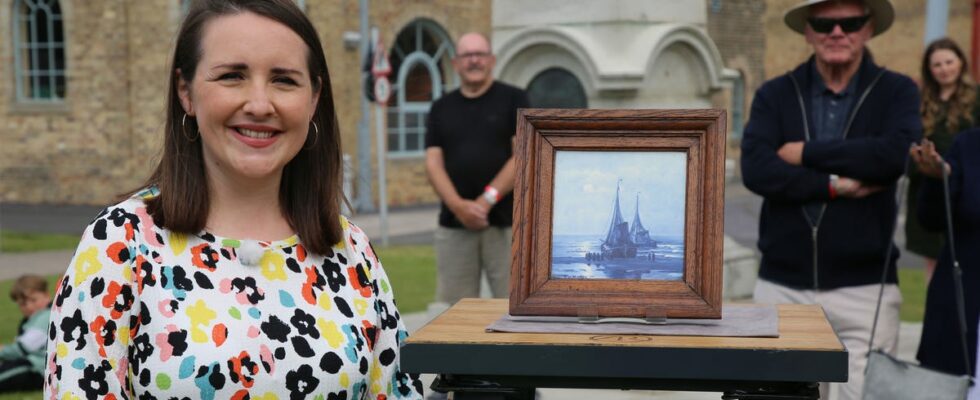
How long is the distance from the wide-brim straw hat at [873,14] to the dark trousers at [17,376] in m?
4.83

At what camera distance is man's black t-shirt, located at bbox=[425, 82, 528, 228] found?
6.91 m

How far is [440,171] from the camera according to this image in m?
7.04

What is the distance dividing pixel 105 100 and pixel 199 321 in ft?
73.3

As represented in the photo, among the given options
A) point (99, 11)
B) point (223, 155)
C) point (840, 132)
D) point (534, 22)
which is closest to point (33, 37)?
point (99, 11)

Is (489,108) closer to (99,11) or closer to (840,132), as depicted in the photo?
(840,132)

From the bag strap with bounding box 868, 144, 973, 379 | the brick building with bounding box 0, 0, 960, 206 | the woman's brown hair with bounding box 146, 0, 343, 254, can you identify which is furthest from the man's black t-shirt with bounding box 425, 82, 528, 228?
the brick building with bounding box 0, 0, 960, 206

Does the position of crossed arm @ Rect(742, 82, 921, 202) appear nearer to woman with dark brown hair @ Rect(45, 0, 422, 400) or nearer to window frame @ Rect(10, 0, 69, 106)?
woman with dark brown hair @ Rect(45, 0, 422, 400)

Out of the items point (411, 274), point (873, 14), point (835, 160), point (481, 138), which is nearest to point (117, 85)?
point (411, 274)

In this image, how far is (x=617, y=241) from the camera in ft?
8.30

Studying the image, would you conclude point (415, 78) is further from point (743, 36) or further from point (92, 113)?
point (743, 36)

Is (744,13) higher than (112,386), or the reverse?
(744,13)

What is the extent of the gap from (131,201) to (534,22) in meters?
5.11

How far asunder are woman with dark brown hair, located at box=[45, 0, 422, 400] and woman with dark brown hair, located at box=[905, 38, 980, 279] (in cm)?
624

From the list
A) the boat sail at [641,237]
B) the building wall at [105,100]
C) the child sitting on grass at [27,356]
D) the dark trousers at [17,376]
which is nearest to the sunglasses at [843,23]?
the boat sail at [641,237]
